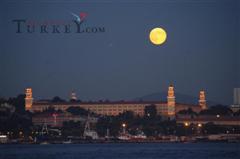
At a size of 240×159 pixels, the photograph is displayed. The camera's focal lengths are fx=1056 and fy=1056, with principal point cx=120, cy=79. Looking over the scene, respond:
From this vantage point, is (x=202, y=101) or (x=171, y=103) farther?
(x=202, y=101)

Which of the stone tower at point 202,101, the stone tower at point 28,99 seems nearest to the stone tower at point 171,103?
the stone tower at point 202,101

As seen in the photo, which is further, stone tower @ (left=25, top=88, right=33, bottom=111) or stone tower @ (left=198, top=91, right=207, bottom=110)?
stone tower @ (left=198, top=91, right=207, bottom=110)

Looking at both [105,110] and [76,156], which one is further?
[105,110]

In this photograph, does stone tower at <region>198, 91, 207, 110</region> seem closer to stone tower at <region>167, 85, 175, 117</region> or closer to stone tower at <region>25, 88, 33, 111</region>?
stone tower at <region>167, 85, 175, 117</region>

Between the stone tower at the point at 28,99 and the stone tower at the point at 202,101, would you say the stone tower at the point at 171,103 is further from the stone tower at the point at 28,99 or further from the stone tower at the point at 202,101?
the stone tower at the point at 28,99

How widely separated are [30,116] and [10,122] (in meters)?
12.4

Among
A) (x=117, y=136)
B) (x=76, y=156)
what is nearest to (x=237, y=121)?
(x=117, y=136)

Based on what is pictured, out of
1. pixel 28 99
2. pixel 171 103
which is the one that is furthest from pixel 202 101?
pixel 28 99

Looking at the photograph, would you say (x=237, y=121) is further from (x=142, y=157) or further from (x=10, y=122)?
(x=142, y=157)

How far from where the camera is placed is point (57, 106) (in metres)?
86.6

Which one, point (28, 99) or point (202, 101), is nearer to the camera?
point (28, 99)

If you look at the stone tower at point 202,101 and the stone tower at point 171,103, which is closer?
the stone tower at point 171,103

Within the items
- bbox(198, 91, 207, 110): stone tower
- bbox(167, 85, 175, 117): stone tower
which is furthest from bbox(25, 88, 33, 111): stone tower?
bbox(198, 91, 207, 110): stone tower

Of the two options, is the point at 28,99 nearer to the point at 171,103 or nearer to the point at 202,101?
the point at 171,103
